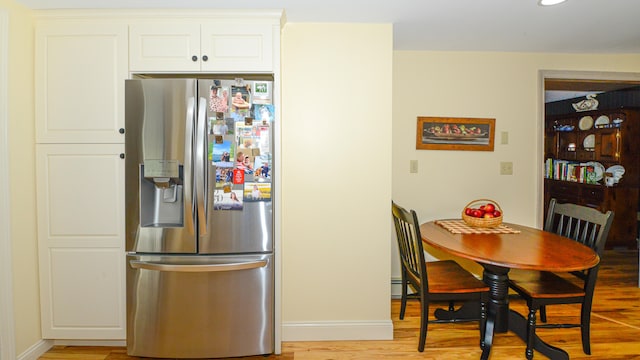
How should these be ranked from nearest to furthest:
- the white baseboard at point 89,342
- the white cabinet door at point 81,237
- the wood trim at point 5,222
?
1. the wood trim at point 5,222
2. the white cabinet door at point 81,237
3. the white baseboard at point 89,342

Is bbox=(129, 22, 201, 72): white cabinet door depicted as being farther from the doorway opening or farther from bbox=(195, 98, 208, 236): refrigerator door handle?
the doorway opening

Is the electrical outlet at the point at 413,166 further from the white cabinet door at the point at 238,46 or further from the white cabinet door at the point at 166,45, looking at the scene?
the white cabinet door at the point at 166,45

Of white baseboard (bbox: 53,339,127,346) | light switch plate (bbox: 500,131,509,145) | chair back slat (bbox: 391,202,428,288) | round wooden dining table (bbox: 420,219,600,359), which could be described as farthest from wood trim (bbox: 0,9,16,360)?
light switch plate (bbox: 500,131,509,145)

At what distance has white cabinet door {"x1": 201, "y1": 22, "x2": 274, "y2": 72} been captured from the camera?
7.38 feet

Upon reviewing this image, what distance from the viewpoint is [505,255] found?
2.04 metres

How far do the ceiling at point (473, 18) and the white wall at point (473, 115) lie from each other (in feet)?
0.56

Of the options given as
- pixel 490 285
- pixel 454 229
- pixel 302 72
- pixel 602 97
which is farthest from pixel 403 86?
pixel 602 97

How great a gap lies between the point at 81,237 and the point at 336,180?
1.64 metres

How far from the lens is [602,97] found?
Result: 5297 millimetres

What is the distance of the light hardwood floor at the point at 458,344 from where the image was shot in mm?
2348

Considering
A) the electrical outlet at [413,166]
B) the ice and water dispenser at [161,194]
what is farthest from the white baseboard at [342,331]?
the electrical outlet at [413,166]

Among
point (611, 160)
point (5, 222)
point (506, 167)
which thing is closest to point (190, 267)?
point (5, 222)

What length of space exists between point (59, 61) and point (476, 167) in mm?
3195

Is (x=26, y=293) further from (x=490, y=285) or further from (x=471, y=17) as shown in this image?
(x=471, y=17)
